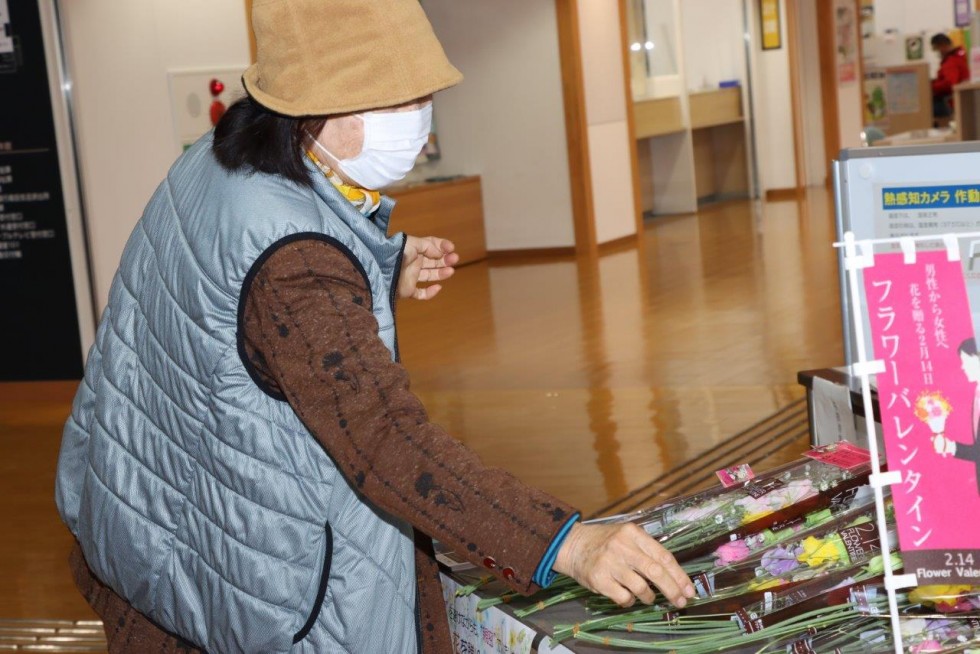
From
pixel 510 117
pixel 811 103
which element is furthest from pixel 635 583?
pixel 811 103

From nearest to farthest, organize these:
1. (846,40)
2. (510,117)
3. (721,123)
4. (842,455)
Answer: (842,455), (510,117), (721,123), (846,40)

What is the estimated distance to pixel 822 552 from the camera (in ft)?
4.61

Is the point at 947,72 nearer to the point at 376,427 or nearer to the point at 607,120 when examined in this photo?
the point at 607,120

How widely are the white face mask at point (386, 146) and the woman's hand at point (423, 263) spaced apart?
19.1 inches

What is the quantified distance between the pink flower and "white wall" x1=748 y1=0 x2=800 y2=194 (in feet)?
43.7

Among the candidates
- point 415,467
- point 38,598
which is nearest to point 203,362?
point 415,467

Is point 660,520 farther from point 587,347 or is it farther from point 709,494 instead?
point 587,347

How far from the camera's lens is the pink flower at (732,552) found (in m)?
1.44

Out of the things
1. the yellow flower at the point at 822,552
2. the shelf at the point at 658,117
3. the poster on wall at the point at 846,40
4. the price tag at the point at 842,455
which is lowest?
the yellow flower at the point at 822,552

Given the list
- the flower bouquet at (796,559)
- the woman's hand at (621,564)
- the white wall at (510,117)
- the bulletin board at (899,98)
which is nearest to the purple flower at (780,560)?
the flower bouquet at (796,559)

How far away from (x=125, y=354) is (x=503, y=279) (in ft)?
26.0

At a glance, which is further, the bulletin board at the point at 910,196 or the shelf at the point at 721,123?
the shelf at the point at 721,123

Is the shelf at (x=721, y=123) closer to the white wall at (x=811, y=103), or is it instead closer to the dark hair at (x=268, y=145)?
the white wall at (x=811, y=103)

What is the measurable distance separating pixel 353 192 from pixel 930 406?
2.21ft
